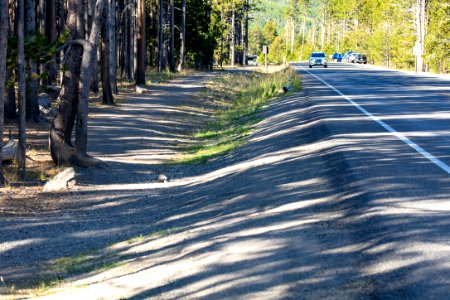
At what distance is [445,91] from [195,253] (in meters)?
24.9

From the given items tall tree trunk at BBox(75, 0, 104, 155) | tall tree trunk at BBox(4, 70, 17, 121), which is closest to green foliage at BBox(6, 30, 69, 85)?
tall tree trunk at BBox(75, 0, 104, 155)

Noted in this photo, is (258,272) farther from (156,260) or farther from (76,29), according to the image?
(76,29)

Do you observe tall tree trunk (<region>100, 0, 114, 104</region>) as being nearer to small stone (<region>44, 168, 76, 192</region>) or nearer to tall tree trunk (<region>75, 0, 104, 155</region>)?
tall tree trunk (<region>75, 0, 104, 155</region>)

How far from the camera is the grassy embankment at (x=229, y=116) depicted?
21.4 meters

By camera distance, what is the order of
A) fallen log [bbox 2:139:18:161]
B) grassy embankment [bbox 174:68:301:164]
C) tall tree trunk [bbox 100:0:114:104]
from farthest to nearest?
tall tree trunk [bbox 100:0:114:104]
grassy embankment [bbox 174:68:301:164]
fallen log [bbox 2:139:18:161]

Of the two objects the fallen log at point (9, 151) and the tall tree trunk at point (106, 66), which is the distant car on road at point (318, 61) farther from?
the fallen log at point (9, 151)

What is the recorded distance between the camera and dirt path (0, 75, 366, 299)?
6762 mm

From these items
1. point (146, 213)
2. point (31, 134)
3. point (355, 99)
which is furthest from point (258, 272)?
point (355, 99)

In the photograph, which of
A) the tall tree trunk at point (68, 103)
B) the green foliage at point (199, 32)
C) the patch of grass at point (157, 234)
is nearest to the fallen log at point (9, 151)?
the tall tree trunk at point (68, 103)

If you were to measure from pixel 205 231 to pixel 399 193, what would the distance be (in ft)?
8.05

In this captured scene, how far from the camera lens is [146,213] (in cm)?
1324

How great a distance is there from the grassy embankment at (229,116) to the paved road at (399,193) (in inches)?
122

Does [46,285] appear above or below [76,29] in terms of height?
below

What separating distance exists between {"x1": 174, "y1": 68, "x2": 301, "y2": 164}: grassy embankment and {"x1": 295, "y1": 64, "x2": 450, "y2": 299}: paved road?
10.2 feet
